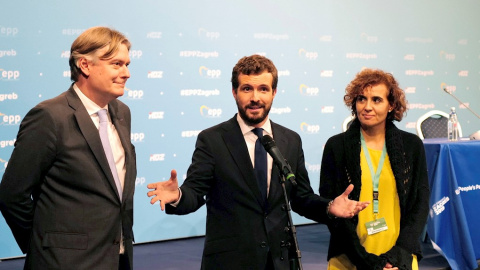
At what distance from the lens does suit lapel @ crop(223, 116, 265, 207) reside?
112 inches

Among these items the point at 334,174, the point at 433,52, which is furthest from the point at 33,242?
the point at 433,52

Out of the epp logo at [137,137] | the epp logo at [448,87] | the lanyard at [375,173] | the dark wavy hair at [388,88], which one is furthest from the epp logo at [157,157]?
the epp logo at [448,87]

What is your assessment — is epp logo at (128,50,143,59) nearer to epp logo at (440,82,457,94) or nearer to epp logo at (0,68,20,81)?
epp logo at (0,68,20,81)

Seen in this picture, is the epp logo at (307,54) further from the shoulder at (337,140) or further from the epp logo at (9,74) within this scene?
the shoulder at (337,140)

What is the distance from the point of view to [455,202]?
18.1 ft

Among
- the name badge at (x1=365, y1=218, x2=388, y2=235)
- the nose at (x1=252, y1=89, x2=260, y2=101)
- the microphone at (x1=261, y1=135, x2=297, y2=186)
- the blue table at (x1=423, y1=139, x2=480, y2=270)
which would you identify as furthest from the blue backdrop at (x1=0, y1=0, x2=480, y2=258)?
the microphone at (x1=261, y1=135, x2=297, y2=186)

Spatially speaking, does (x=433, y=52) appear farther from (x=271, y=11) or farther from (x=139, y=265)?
(x=139, y=265)

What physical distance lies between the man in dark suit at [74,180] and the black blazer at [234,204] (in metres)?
0.35

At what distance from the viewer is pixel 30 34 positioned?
6230 millimetres

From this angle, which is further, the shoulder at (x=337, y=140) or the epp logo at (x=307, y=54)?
the epp logo at (x=307, y=54)

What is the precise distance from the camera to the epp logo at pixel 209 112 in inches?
287

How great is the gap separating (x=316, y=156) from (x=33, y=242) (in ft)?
20.1

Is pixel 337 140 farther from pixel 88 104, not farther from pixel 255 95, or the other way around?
pixel 88 104

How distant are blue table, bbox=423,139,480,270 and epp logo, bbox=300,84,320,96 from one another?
2.62 meters
